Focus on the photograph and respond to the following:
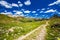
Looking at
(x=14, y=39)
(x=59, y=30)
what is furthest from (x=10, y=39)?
(x=59, y=30)

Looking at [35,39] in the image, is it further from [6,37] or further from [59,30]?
[59,30]

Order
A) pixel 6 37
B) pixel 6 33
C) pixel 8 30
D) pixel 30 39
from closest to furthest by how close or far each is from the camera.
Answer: pixel 30 39, pixel 6 37, pixel 6 33, pixel 8 30

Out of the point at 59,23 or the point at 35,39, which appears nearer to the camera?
the point at 35,39

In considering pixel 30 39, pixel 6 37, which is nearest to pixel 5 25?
pixel 6 37

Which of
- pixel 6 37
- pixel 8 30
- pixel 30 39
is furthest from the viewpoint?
pixel 8 30

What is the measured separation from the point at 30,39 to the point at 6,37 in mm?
2276

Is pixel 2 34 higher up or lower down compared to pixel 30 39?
higher up

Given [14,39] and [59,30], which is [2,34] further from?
[59,30]

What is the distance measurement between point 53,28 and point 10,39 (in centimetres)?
611

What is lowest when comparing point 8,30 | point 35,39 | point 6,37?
point 35,39

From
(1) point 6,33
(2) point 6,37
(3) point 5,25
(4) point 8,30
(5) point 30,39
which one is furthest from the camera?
(3) point 5,25

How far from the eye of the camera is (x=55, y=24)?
18516 millimetres

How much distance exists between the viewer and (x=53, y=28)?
1833 centimetres

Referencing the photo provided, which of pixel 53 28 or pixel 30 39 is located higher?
pixel 53 28
